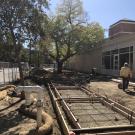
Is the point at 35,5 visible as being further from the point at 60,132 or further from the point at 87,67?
the point at 87,67

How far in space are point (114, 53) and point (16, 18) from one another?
26027 mm

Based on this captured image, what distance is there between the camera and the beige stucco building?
119ft

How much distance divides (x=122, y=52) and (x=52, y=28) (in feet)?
41.9

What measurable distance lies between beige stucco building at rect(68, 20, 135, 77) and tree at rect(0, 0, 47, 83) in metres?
17.9

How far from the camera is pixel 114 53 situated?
4228 centimetres

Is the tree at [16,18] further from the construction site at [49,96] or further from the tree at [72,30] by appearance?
the tree at [72,30]

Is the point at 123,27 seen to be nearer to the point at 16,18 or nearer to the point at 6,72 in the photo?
the point at 6,72

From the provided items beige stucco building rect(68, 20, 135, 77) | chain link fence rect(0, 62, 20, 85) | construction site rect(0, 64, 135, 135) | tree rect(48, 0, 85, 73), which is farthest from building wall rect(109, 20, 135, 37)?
construction site rect(0, 64, 135, 135)

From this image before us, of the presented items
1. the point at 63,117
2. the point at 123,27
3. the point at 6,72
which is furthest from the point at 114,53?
the point at 63,117

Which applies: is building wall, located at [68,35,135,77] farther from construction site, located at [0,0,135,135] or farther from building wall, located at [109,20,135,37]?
building wall, located at [109,20,135,37]

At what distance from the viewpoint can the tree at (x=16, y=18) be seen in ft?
56.6

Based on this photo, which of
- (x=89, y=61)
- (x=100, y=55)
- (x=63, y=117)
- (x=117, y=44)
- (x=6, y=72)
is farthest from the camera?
(x=89, y=61)

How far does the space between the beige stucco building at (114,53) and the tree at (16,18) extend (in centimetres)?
1793

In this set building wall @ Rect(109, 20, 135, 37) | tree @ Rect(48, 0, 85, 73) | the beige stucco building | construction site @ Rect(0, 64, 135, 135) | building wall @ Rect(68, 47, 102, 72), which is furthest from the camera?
building wall @ Rect(109, 20, 135, 37)
